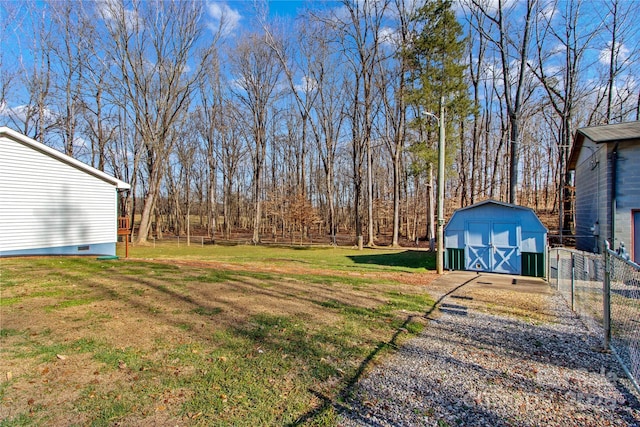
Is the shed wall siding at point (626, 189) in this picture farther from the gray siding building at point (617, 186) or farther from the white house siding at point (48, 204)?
the white house siding at point (48, 204)

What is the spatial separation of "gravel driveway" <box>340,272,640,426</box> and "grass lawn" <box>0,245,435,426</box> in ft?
1.06

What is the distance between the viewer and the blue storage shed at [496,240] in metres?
11.3

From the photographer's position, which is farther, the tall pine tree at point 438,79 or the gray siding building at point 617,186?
the tall pine tree at point 438,79

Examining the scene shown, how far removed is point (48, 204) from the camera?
283 inches

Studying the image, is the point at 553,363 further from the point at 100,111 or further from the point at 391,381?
the point at 100,111

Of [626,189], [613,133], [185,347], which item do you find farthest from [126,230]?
[613,133]

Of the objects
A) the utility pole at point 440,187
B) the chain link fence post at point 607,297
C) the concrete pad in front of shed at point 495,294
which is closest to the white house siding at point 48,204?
the concrete pad in front of shed at point 495,294

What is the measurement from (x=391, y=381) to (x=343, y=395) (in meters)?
0.62

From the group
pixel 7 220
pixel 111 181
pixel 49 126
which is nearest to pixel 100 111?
pixel 49 126

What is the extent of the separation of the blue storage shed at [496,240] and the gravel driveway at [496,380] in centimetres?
611

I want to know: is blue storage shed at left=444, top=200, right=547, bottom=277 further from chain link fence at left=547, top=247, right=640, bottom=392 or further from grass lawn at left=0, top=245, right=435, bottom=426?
grass lawn at left=0, top=245, right=435, bottom=426

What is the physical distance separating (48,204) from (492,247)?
43.6ft

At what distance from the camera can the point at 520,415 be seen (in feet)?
9.52

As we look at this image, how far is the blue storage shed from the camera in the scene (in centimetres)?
1133
